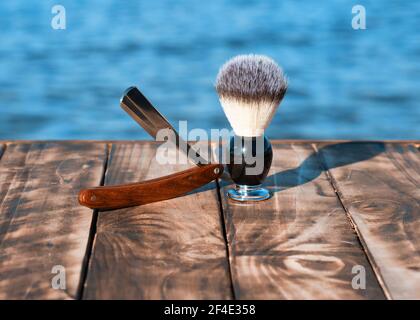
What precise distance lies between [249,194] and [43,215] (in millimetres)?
448

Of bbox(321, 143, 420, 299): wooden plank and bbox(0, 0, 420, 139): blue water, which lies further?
bbox(0, 0, 420, 139): blue water

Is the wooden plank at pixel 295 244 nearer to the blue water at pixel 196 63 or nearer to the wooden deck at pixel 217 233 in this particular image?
the wooden deck at pixel 217 233

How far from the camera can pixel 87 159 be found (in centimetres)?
215

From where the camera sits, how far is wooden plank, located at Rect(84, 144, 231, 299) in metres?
1.38

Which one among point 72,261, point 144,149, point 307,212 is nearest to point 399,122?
point 144,149

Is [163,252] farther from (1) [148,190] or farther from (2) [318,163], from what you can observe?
(2) [318,163]

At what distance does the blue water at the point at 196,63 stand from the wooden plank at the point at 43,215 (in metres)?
2.86

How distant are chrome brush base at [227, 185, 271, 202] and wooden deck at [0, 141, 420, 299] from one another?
20 millimetres

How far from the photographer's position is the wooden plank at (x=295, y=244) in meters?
1.38

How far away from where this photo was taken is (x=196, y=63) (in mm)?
6207

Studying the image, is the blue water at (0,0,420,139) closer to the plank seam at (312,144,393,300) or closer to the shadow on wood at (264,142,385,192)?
the shadow on wood at (264,142,385,192)

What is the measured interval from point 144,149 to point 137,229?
609mm

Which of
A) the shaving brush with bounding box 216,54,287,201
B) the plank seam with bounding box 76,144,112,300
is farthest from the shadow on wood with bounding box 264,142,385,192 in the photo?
the plank seam with bounding box 76,144,112,300
